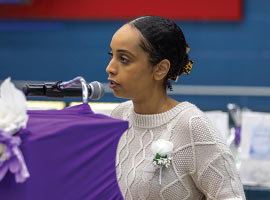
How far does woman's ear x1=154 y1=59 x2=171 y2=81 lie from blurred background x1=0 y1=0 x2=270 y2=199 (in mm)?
2630

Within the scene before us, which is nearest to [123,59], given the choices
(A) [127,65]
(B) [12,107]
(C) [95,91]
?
(A) [127,65]

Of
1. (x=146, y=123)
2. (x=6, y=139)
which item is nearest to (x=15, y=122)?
(x=6, y=139)

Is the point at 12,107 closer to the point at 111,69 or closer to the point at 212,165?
the point at 111,69

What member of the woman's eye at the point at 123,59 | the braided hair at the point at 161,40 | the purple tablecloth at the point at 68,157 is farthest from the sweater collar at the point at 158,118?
the purple tablecloth at the point at 68,157

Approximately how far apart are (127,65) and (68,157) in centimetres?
67

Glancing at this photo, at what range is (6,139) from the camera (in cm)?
126

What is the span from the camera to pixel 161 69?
2.17 m

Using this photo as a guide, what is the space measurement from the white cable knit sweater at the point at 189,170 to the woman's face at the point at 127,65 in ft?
0.75

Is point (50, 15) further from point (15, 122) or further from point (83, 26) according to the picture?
point (15, 122)

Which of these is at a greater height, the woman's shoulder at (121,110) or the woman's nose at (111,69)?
the woman's nose at (111,69)

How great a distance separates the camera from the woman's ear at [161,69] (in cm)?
215

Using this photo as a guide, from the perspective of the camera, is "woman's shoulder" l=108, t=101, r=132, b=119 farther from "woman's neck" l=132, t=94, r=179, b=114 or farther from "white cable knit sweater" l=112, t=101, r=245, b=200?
"white cable knit sweater" l=112, t=101, r=245, b=200

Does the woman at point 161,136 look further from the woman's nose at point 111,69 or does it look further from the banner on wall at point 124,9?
the banner on wall at point 124,9

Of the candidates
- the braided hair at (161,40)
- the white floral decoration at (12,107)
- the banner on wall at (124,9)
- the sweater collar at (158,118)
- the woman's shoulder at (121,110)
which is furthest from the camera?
the banner on wall at (124,9)
